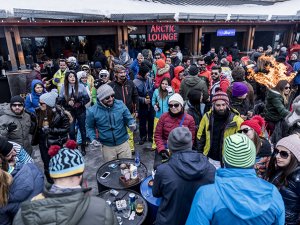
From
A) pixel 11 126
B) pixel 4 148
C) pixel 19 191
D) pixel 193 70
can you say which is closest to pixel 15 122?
pixel 11 126

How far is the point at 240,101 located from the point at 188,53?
33.2ft

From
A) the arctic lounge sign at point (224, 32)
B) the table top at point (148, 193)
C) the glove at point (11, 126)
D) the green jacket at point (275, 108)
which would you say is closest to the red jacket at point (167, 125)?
the table top at point (148, 193)

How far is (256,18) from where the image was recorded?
15508 millimetres

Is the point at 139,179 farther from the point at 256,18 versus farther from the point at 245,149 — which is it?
the point at 256,18

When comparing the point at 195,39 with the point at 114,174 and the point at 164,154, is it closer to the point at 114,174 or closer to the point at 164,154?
the point at 164,154

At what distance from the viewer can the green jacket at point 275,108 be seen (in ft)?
14.6

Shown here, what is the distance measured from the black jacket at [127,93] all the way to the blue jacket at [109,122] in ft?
3.59

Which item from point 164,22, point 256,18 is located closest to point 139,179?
point 164,22

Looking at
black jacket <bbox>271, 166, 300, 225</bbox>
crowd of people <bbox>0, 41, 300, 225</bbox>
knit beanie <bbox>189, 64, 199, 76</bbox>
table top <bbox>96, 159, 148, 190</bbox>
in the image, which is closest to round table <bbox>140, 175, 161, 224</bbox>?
table top <bbox>96, 159, 148, 190</bbox>

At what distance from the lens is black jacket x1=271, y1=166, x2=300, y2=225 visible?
230 cm

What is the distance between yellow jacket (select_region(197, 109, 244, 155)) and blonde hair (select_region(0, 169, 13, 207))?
273 cm

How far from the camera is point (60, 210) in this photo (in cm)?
155

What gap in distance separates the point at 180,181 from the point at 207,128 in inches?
61.9

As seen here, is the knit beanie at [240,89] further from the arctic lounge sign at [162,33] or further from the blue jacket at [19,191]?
the arctic lounge sign at [162,33]
